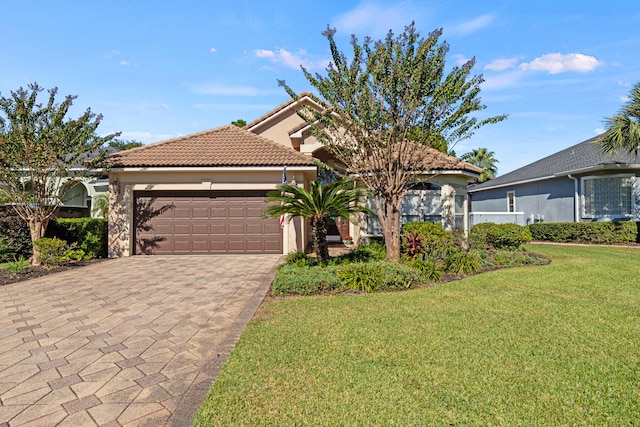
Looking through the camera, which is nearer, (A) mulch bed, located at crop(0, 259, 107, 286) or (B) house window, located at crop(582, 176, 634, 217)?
(A) mulch bed, located at crop(0, 259, 107, 286)

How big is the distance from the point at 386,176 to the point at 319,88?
9.45 ft

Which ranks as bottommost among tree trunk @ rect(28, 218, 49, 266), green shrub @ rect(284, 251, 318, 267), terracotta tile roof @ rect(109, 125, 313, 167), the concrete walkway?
the concrete walkway

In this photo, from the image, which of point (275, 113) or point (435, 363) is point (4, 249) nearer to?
point (275, 113)

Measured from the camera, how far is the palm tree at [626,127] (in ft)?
43.8

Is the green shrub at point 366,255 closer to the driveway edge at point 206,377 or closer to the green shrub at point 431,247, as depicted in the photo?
the green shrub at point 431,247

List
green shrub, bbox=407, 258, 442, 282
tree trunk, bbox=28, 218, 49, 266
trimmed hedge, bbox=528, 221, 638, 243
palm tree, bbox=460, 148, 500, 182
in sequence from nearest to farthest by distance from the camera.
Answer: green shrub, bbox=407, 258, 442, 282 < tree trunk, bbox=28, 218, 49, 266 < trimmed hedge, bbox=528, 221, 638, 243 < palm tree, bbox=460, 148, 500, 182

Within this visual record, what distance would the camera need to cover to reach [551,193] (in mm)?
19859

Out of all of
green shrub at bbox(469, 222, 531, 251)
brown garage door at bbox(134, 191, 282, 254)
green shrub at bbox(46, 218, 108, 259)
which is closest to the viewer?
green shrub at bbox(46, 218, 108, 259)

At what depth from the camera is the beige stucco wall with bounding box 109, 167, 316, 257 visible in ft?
40.6

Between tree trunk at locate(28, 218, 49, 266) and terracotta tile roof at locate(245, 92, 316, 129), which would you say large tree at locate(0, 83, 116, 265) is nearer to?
tree trunk at locate(28, 218, 49, 266)

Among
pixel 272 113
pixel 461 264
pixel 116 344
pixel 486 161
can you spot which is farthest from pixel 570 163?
pixel 116 344

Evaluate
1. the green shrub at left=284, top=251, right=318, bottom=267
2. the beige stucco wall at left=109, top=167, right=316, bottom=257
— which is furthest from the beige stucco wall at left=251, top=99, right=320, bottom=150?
the green shrub at left=284, top=251, right=318, bottom=267

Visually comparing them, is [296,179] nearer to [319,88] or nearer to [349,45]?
[319,88]

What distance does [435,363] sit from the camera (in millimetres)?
3430
